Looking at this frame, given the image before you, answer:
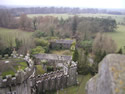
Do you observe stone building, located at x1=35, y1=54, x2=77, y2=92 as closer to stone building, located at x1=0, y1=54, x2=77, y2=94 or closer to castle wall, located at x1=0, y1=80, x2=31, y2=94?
stone building, located at x1=0, y1=54, x2=77, y2=94

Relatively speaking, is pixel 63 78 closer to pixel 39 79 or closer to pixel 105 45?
pixel 39 79

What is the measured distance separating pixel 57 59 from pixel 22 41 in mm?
13030

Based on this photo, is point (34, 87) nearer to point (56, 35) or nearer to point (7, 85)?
point (7, 85)

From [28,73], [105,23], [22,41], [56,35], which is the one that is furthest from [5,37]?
[105,23]

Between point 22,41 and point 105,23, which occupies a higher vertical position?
point 105,23

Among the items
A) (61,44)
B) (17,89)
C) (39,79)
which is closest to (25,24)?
(61,44)

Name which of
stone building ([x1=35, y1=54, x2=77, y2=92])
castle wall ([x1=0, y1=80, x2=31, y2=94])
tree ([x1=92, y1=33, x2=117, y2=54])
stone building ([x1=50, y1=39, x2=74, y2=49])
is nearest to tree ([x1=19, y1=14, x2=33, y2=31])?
stone building ([x1=50, y1=39, x2=74, y2=49])

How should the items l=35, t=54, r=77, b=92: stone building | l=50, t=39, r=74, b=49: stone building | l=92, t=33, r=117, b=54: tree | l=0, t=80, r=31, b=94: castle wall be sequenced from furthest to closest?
1. l=50, t=39, r=74, b=49: stone building
2. l=92, t=33, r=117, b=54: tree
3. l=35, t=54, r=77, b=92: stone building
4. l=0, t=80, r=31, b=94: castle wall

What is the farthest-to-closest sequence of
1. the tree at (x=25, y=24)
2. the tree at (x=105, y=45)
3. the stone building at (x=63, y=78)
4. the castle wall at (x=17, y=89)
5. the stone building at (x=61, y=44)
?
the tree at (x=25, y=24)
the stone building at (x=61, y=44)
the tree at (x=105, y=45)
the stone building at (x=63, y=78)
the castle wall at (x=17, y=89)

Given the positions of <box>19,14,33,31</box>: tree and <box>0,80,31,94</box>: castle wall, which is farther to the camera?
<box>19,14,33,31</box>: tree

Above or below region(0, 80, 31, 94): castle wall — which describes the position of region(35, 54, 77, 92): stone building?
below

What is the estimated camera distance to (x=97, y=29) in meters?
48.5

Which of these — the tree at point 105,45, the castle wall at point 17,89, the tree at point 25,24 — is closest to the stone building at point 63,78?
the castle wall at point 17,89

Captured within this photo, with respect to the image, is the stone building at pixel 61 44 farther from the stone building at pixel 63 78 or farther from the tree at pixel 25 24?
the tree at pixel 25 24
